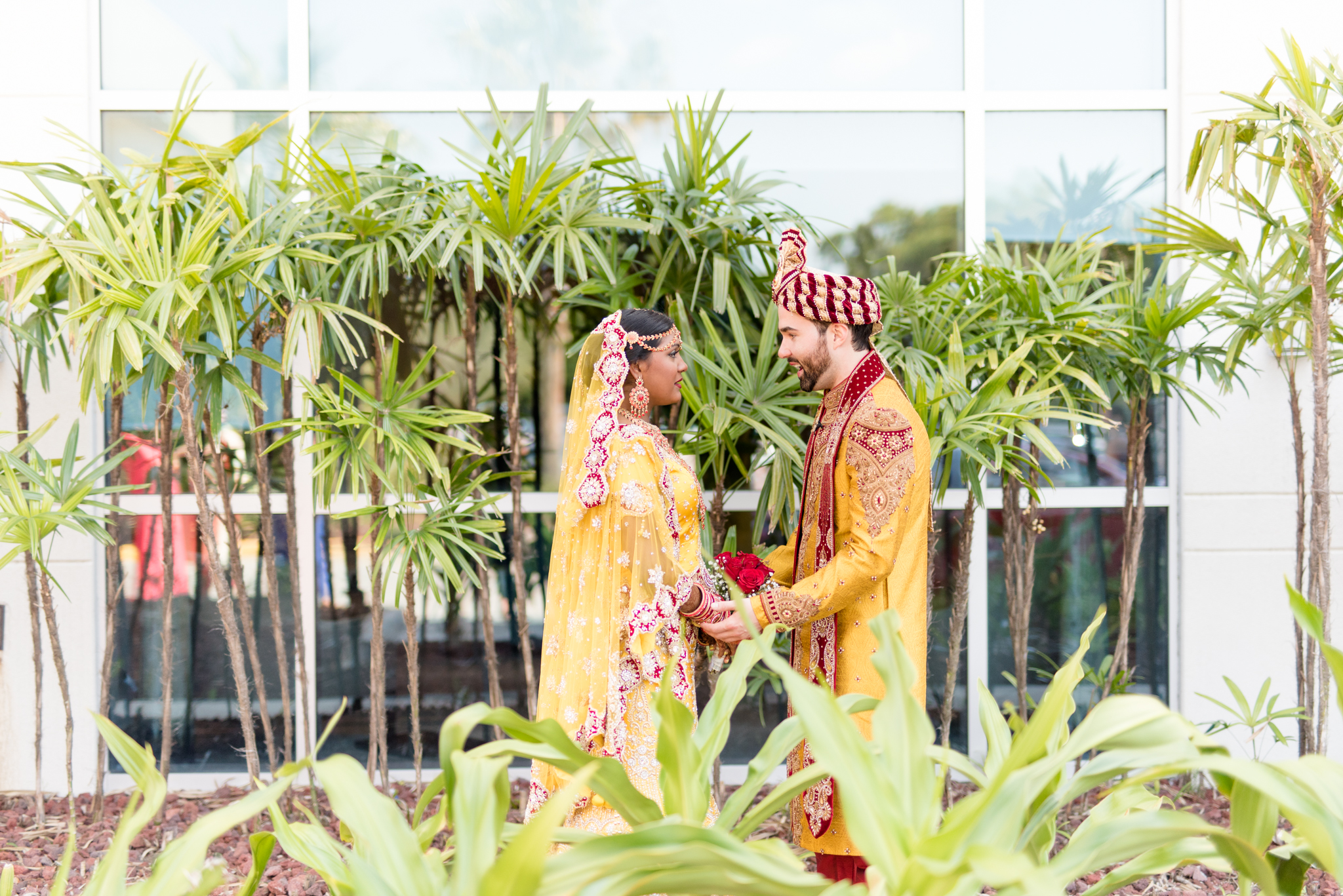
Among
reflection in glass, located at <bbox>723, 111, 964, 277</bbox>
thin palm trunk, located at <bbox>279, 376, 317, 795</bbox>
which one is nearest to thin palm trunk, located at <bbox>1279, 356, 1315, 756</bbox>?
reflection in glass, located at <bbox>723, 111, 964, 277</bbox>

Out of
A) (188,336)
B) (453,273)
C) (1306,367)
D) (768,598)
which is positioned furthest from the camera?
(1306,367)

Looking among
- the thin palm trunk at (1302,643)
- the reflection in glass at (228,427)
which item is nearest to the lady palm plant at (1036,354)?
the thin palm trunk at (1302,643)

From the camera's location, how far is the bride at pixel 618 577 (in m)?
1.79

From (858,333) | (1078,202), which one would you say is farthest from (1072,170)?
(858,333)

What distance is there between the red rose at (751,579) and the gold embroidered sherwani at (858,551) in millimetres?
55

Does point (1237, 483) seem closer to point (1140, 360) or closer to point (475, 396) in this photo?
point (1140, 360)

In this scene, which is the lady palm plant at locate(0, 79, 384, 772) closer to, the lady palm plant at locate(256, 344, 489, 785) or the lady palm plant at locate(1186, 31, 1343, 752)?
the lady palm plant at locate(256, 344, 489, 785)

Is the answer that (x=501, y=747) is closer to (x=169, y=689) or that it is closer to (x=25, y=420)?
(x=169, y=689)

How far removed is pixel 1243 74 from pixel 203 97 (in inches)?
133

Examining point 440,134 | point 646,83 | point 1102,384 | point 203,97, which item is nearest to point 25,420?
point 203,97

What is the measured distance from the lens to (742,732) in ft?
10.4

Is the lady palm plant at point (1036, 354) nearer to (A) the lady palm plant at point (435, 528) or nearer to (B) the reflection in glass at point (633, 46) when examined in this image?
(B) the reflection in glass at point (633, 46)

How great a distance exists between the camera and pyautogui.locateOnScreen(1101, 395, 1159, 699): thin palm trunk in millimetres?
2768

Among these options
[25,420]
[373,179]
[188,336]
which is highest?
[373,179]
